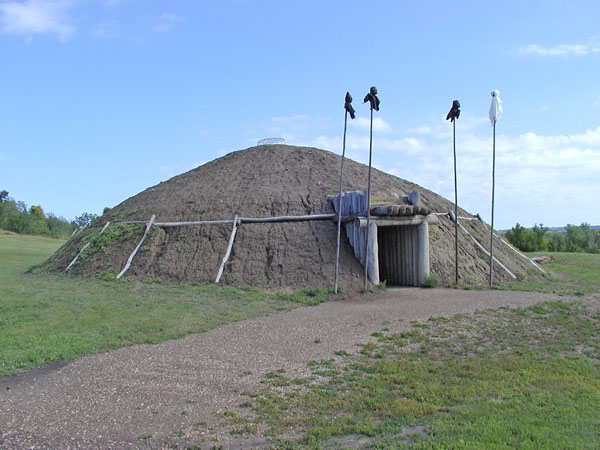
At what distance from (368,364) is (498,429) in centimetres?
254

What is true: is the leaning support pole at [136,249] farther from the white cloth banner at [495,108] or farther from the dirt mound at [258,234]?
the white cloth banner at [495,108]

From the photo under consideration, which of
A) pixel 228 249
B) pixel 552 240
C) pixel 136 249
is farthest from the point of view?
pixel 552 240

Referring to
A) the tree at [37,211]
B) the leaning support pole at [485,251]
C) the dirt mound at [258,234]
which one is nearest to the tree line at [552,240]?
the dirt mound at [258,234]

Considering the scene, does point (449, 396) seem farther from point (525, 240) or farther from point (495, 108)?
point (525, 240)

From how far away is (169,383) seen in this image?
605cm

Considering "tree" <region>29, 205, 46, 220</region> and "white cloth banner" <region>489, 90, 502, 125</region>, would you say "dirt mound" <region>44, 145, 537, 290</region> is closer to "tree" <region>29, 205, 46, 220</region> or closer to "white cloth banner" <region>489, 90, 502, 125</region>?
"white cloth banner" <region>489, 90, 502, 125</region>

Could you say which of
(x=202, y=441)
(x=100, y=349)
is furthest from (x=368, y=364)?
(x=100, y=349)

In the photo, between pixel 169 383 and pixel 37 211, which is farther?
pixel 37 211

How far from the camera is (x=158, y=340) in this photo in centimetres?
819

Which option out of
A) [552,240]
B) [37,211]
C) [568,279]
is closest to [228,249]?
[568,279]

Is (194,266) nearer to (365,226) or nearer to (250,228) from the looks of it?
(250,228)

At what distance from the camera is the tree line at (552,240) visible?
28469 millimetres

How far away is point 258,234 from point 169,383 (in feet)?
29.5

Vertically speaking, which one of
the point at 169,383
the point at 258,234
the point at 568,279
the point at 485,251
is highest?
the point at 258,234
